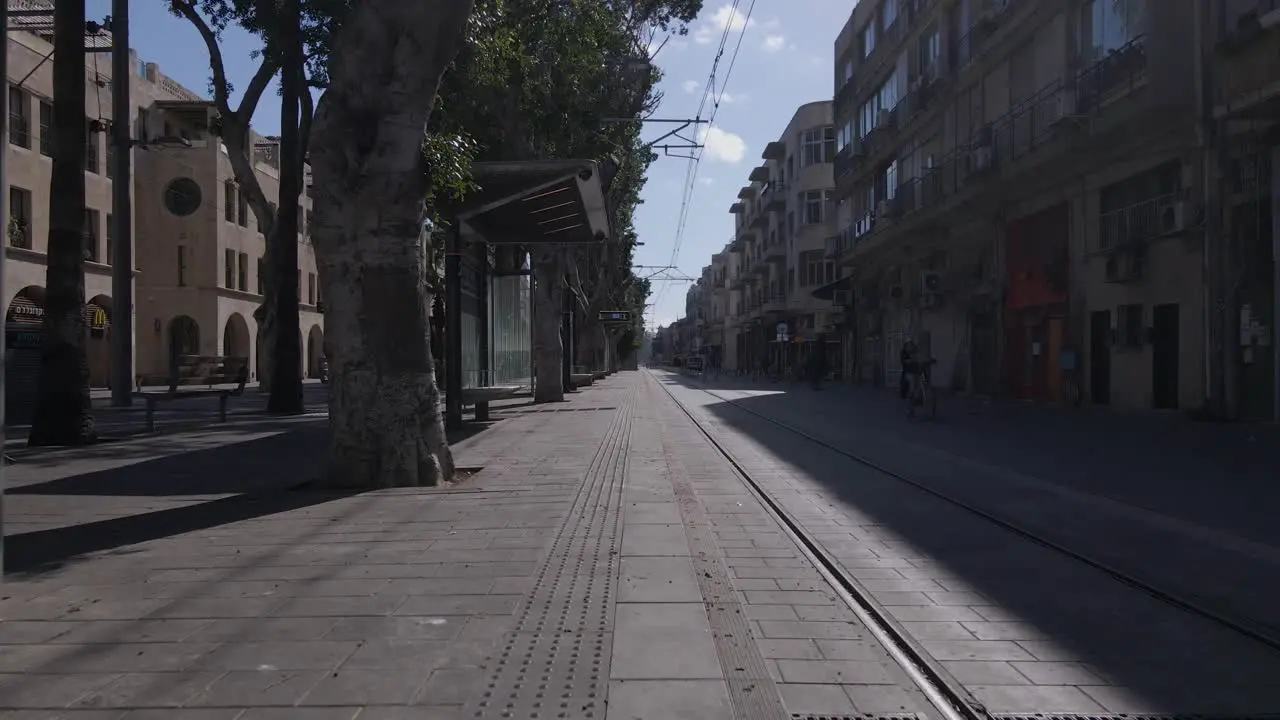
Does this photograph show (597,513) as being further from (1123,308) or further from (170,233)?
(170,233)

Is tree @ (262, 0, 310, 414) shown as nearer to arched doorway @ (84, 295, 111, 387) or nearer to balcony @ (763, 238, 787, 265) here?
arched doorway @ (84, 295, 111, 387)

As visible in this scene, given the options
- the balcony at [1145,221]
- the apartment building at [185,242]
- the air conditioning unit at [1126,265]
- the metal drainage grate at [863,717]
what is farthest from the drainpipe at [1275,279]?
the apartment building at [185,242]

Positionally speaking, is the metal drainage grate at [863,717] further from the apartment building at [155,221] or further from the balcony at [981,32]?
the apartment building at [155,221]

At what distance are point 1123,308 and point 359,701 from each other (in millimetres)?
20637

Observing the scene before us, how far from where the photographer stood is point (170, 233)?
40688mm

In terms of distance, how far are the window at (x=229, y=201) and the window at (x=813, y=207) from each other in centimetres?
2989

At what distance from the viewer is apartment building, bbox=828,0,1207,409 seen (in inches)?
715

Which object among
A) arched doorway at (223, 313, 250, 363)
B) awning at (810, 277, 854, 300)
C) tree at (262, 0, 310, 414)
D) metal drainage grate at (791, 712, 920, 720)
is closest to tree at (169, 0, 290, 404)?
tree at (262, 0, 310, 414)

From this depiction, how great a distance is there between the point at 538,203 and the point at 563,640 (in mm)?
10882

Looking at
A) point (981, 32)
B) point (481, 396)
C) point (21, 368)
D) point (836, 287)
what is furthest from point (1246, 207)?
point (836, 287)

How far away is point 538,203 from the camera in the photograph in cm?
1455

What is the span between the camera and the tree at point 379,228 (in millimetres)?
8375

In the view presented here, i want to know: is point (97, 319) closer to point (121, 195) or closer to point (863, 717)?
point (121, 195)

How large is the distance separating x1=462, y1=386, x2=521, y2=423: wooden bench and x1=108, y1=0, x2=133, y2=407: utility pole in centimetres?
700
